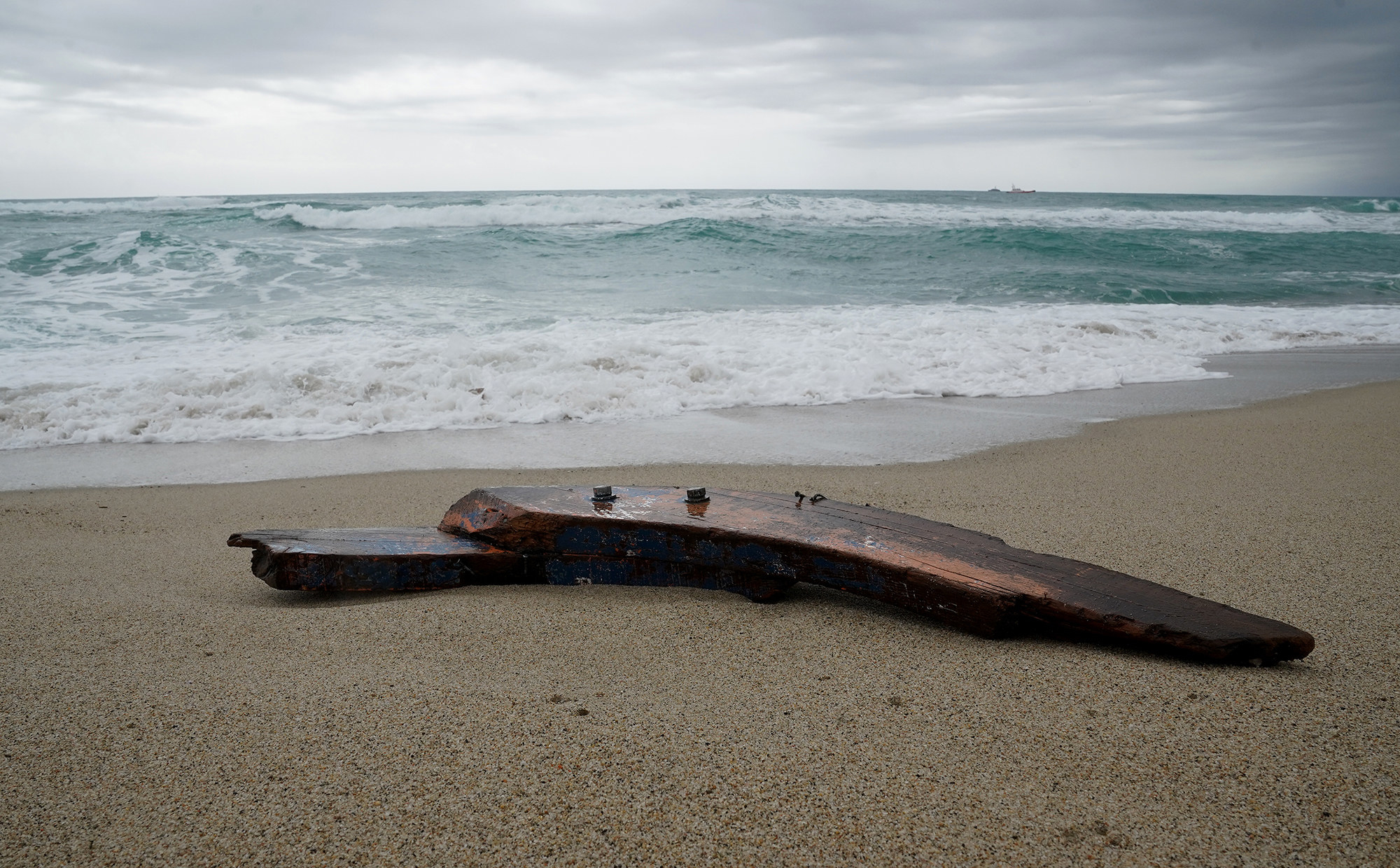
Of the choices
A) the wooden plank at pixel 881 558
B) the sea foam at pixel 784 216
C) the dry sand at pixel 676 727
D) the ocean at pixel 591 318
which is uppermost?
the sea foam at pixel 784 216

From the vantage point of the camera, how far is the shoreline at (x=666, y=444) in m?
4.49

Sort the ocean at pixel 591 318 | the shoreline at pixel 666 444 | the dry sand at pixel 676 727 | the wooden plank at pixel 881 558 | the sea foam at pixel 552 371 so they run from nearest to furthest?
the dry sand at pixel 676 727 → the wooden plank at pixel 881 558 → the shoreline at pixel 666 444 → the sea foam at pixel 552 371 → the ocean at pixel 591 318

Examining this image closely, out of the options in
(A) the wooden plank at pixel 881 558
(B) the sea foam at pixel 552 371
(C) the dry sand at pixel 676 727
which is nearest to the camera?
(C) the dry sand at pixel 676 727

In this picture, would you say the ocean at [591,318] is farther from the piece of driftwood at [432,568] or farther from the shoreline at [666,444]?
the piece of driftwood at [432,568]

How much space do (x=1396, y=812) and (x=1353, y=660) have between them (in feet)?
2.36

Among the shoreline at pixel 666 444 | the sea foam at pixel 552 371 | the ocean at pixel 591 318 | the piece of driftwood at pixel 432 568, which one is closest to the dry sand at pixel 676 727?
the piece of driftwood at pixel 432 568

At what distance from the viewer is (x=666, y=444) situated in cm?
492

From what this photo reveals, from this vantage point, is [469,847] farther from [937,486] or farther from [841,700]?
[937,486]

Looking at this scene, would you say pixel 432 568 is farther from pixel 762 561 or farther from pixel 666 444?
pixel 666 444

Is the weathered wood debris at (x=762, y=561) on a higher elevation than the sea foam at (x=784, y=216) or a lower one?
lower

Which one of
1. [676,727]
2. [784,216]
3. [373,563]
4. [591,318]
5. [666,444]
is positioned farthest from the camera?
[784,216]

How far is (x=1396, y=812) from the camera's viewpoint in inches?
53.4

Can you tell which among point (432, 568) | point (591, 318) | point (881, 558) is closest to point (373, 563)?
point (432, 568)

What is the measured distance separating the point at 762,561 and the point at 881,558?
35 centimetres
